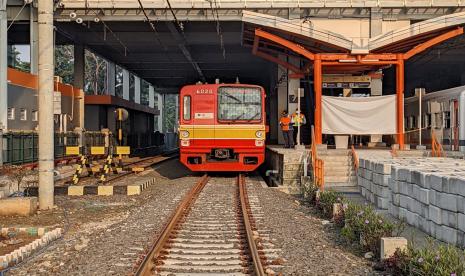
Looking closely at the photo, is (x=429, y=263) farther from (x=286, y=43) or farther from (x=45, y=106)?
(x=286, y=43)

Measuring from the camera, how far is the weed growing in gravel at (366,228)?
6801 millimetres

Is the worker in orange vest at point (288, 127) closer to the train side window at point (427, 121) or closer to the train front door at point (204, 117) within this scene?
the train front door at point (204, 117)

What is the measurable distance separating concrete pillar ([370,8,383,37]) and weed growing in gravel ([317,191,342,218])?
14.4m

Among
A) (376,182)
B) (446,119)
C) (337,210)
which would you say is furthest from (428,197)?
(446,119)

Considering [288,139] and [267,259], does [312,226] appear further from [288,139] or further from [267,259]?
[288,139]

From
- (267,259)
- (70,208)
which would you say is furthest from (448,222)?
(70,208)

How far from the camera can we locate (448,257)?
16.8ft

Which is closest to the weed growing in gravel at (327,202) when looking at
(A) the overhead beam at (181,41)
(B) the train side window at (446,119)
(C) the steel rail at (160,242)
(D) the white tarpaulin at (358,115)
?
(C) the steel rail at (160,242)

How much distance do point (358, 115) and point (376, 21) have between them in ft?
21.0

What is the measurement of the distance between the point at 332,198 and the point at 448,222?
3384 millimetres

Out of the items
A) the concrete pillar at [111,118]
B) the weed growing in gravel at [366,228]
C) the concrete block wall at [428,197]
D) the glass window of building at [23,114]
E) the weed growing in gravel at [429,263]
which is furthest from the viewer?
the concrete pillar at [111,118]

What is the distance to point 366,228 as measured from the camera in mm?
7148

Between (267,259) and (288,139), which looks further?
(288,139)

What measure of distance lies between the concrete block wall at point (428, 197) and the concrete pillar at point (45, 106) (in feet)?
22.3
